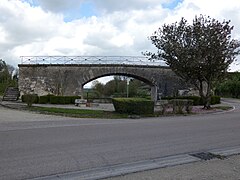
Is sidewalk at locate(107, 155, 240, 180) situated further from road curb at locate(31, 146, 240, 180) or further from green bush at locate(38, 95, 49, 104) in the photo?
green bush at locate(38, 95, 49, 104)

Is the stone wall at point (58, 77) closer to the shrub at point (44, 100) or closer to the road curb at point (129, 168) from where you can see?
the shrub at point (44, 100)

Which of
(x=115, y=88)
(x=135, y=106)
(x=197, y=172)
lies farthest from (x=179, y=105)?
(x=115, y=88)

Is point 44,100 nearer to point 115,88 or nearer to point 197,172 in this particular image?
point 115,88

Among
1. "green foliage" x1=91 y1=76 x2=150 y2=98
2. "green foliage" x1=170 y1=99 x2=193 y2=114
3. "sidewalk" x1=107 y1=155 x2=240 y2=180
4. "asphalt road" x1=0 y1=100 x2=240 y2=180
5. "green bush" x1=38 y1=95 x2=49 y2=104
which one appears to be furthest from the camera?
"green foliage" x1=91 y1=76 x2=150 y2=98

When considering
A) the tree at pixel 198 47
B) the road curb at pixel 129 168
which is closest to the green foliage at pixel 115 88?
the tree at pixel 198 47

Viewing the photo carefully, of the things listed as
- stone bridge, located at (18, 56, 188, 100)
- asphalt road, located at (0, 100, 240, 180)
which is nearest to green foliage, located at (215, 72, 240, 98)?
stone bridge, located at (18, 56, 188, 100)

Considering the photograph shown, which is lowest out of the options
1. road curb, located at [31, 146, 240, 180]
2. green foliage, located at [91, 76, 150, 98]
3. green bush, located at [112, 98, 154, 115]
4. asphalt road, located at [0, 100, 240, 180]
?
road curb, located at [31, 146, 240, 180]

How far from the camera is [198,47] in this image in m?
23.7

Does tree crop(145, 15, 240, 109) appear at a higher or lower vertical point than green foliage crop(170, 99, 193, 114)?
higher

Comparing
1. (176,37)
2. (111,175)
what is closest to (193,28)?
(176,37)

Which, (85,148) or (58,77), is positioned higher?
(58,77)

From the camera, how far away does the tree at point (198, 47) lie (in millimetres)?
23703

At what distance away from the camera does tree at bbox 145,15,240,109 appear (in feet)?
77.8

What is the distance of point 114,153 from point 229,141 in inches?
156
